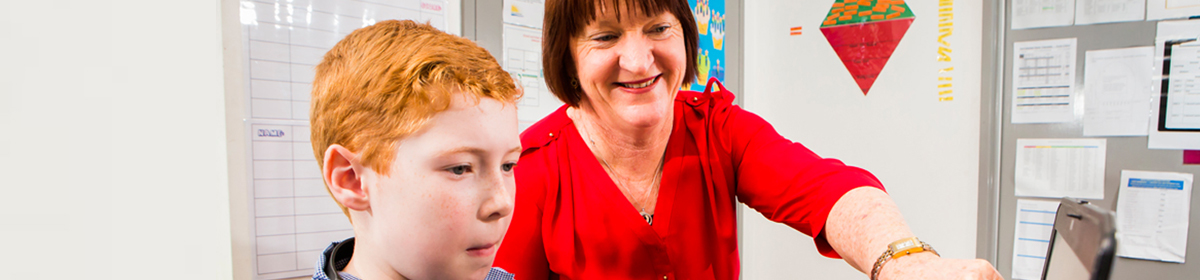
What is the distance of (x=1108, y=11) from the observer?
160 centimetres

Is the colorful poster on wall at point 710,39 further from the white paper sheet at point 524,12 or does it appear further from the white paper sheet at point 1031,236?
A: the white paper sheet at point 1031,236

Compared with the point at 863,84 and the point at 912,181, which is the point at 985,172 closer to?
the point at 912,181

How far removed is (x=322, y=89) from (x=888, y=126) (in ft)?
5.91

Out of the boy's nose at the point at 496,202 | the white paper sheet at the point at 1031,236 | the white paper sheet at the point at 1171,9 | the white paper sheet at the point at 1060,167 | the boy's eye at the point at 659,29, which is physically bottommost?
the white paper sheet at the point at 1031,236

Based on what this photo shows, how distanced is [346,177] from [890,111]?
5.87 ft

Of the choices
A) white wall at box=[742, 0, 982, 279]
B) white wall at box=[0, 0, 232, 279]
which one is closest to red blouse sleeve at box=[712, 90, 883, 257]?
white wall at box=[0, 0, 232, 279]

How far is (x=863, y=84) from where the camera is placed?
1.83 m

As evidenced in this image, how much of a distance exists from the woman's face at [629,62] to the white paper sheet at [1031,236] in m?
1.61

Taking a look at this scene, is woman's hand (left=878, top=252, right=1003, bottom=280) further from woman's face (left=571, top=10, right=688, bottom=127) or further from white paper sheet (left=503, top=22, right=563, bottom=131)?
white paper sheet (left=503, top=22, right=563, bottom=131)

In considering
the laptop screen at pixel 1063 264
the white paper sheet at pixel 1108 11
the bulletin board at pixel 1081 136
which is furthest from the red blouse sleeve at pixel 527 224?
the white paper sheet at pixel 1108 11

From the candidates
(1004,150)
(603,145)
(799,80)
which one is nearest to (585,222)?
(603,145)

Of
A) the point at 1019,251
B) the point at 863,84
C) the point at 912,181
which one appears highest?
the point at 863,84

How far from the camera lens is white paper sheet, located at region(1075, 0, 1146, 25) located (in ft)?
5.17

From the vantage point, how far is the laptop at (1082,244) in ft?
1.44
